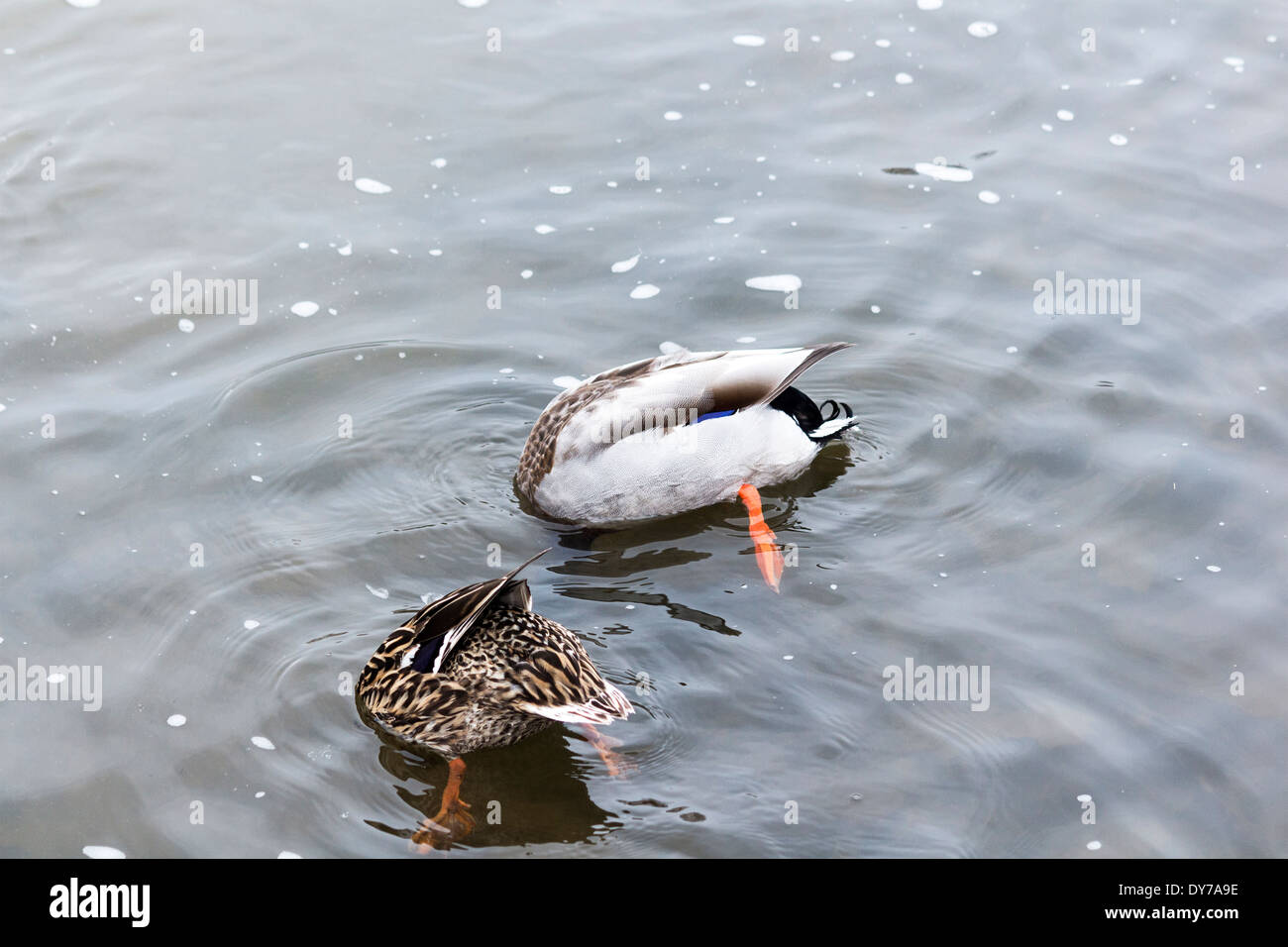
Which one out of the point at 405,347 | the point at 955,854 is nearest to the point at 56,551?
the point at 405,347

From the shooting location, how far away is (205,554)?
20.5ft

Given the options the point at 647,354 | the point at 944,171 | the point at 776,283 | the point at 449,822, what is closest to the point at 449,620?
the point at 449,822

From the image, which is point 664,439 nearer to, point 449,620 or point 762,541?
point 762,541

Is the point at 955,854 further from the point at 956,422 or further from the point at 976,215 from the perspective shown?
the point at 976,215

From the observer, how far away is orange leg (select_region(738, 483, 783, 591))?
626 centimetres

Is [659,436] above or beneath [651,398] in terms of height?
beneath

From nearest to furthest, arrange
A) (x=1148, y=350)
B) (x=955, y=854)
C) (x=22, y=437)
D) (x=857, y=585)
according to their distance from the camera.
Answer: (x=955, y=854), (x=857, y=585), (x=22, y=437), (x=1148, y=350)

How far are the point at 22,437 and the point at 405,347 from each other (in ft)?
6.70

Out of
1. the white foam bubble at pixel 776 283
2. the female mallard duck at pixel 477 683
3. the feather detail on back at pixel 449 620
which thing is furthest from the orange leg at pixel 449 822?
the white foam bubble at pixel 776 283

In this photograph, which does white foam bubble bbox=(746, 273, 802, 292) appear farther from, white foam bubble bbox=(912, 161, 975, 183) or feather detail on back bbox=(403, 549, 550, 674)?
feather detail on back bbox=(403, 549, 550, 674)

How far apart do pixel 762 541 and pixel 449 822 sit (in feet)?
7.22

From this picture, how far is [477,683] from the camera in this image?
5.07 metres

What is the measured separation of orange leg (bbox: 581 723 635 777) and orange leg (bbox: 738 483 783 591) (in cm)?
124

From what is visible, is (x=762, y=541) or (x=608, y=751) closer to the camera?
(x=608, y=751)
